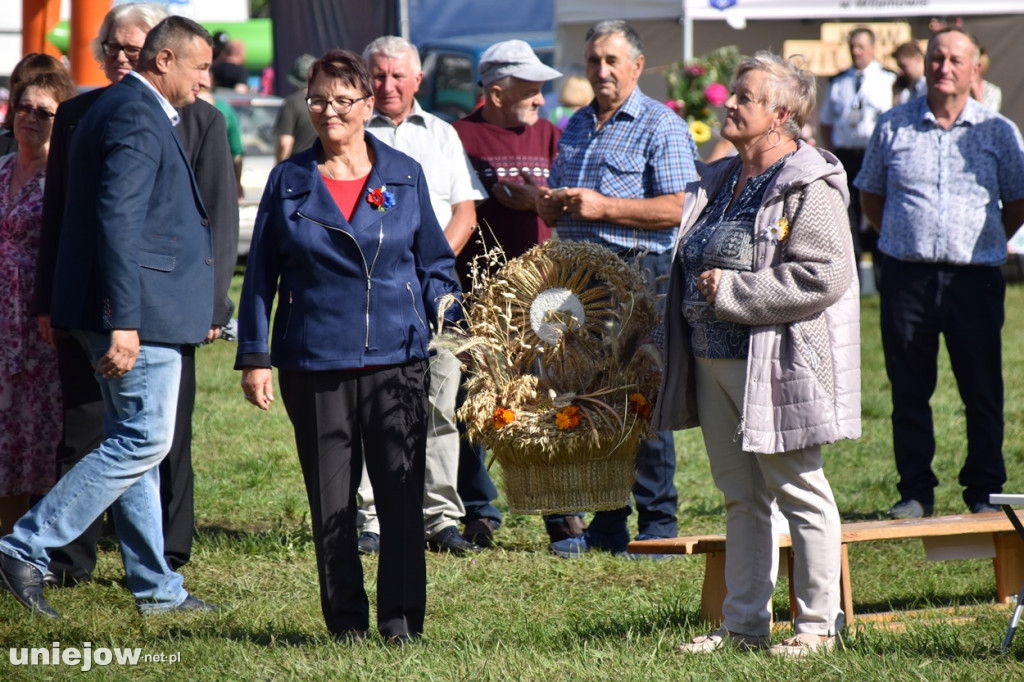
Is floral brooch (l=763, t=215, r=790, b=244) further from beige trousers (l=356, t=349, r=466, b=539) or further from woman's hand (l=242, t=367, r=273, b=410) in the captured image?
beige trousers (l=356, t=349, r=466, b=539)

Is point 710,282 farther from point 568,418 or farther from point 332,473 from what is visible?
point 332,473

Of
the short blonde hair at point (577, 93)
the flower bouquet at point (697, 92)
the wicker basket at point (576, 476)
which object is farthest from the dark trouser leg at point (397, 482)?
the short blonde hair at point (577, 93)

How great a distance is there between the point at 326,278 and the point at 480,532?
2.12 meters

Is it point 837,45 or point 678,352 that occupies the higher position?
point 837,45

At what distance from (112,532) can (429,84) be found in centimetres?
1244

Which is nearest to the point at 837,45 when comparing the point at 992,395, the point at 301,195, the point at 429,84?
the point at 429,84

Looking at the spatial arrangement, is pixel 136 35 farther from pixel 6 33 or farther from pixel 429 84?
pixel 6 33

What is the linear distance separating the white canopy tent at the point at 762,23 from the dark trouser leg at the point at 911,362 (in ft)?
21.2

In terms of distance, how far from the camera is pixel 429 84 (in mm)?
17453

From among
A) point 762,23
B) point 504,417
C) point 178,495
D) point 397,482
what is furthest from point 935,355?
point 762,23

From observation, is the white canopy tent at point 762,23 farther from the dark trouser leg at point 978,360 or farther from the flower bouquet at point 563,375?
the flower bouquet at point 563,375

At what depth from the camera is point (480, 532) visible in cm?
574

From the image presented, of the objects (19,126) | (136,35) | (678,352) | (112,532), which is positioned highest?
(136,35)

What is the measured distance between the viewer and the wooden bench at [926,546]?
171 inches
